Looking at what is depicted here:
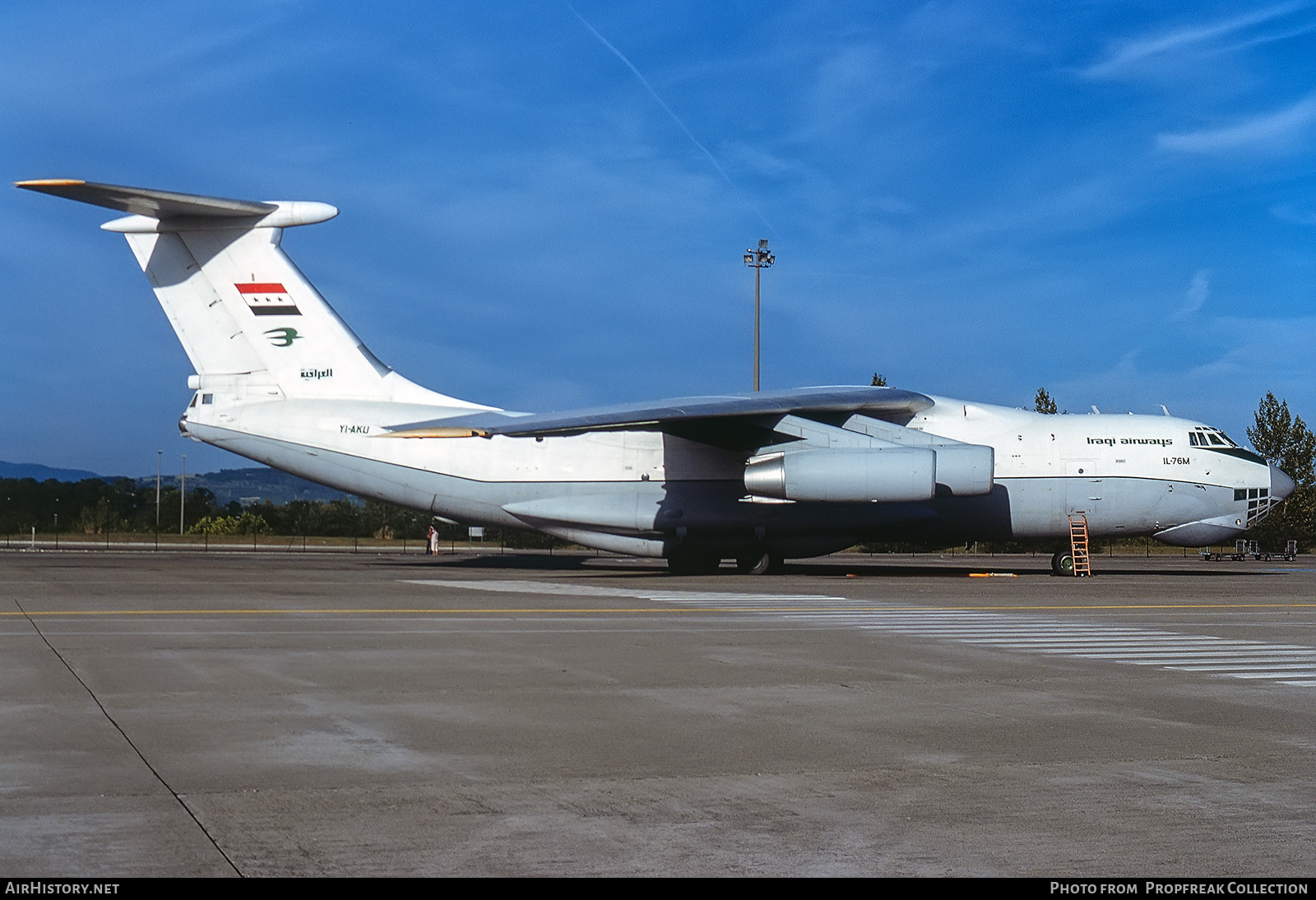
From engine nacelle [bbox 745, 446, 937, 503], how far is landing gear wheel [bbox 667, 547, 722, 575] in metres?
2.95

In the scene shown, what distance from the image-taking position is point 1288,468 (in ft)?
208

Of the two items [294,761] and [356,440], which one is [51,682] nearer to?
[294,761]

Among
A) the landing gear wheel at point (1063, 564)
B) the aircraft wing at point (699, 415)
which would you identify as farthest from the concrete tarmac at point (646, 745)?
the landing gear wheel at point (1063, 564)

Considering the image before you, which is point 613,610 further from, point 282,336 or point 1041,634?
point 282,336

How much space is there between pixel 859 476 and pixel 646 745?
16276 millimetres

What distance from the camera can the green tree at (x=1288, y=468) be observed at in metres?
59.2

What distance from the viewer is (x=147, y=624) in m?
12.0

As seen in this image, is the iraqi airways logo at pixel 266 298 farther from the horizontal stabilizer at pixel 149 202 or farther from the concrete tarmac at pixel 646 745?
the concrete tarmac at pixel 646 745

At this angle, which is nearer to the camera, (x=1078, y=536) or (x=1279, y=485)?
(x=1078, y=536)

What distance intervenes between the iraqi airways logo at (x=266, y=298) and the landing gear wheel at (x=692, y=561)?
967cm

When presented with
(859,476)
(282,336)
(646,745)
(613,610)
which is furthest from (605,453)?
(646,745)

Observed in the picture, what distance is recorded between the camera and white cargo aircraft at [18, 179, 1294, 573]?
24328mm

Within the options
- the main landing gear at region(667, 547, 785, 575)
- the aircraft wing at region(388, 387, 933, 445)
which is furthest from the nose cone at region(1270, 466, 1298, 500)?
the main landing gear at region(667, 547, 785, 575)
